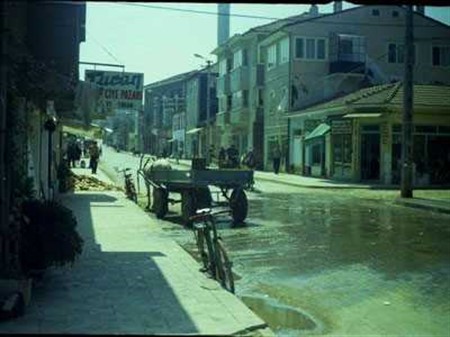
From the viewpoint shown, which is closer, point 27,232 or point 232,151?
point 27,232

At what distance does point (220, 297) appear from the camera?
28.7 feet

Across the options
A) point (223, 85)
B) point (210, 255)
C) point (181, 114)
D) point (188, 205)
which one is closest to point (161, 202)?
point (188, 205)

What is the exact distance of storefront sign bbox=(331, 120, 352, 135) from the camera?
4119 centimetres

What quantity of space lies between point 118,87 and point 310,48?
28.7m

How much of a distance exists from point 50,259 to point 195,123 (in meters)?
88.0

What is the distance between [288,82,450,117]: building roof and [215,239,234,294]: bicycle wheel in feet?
96.6

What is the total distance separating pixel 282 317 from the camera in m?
8.70

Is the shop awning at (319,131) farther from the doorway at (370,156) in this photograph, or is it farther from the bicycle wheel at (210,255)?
the bicycle wheel at (210,255)

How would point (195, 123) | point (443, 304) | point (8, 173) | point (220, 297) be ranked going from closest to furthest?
point (8, 173) < point (220, 297) < point (443, 304) < point (195, 123)

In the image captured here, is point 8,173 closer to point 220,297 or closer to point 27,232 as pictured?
point 27,232

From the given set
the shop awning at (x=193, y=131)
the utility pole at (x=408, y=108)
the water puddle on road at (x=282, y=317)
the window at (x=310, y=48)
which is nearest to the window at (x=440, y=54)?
the window at (x=310, y=48)

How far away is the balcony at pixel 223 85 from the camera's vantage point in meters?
69.9

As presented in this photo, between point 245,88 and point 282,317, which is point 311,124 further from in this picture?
point 282,317

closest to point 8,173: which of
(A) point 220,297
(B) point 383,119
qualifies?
(A) point 220,297
